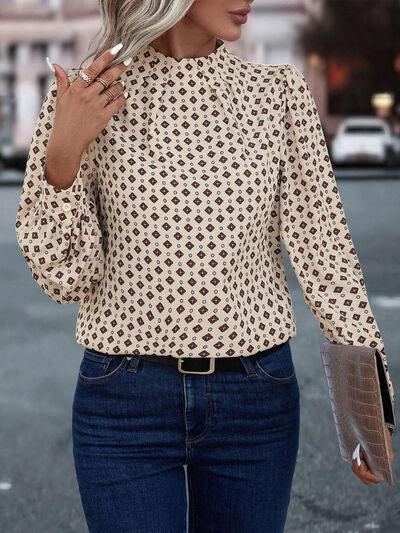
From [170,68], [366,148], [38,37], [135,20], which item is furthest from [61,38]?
[135,20]

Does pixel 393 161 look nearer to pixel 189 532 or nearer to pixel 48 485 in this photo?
pixel 48 485

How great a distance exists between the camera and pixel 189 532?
2426 mm

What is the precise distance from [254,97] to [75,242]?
47 centimetres

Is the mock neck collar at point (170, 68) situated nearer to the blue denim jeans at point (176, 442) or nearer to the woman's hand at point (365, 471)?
the blue denim jeans at point (176, 442)

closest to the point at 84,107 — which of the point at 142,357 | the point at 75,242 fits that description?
the point at 75,242

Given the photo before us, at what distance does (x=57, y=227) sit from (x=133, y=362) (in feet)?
0.95

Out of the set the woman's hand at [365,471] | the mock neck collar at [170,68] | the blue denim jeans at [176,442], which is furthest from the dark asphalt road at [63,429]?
the mock neck collar at [170,68]

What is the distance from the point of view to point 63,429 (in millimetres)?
5883

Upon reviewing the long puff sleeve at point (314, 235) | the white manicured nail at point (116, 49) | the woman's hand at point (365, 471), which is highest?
the white manicured nail at point (116, 49)

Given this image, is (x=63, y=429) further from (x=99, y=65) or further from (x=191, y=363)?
(x=99, y=65)

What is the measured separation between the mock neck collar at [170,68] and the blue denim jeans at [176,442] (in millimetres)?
546

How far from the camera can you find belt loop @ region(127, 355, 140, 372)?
7.47 ft

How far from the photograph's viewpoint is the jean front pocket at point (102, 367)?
228 cm

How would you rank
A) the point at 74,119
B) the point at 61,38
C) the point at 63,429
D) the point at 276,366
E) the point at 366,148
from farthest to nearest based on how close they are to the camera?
the point at 61,38
the point at 366,148
the point at 63,429
the point at 276,366
the point at 74,119
